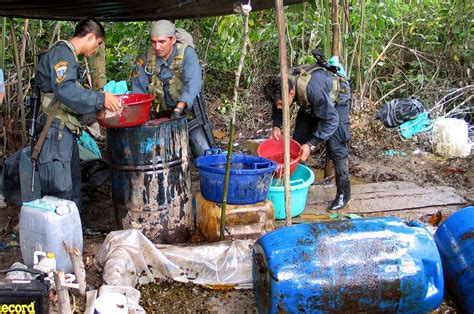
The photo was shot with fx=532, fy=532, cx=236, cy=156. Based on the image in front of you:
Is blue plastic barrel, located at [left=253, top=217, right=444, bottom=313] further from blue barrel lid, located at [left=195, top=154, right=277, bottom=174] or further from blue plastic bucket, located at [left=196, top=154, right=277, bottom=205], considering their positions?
blue barrel lid, located at [left=195, top=154, right=277, bottom=174]

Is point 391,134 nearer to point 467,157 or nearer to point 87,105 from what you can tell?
point 467,157

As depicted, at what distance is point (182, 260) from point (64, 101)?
5.04ft

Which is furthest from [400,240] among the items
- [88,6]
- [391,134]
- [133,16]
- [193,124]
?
[391,134]

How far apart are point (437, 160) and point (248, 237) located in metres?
3.74

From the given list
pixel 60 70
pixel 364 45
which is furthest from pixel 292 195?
pixel 364 45

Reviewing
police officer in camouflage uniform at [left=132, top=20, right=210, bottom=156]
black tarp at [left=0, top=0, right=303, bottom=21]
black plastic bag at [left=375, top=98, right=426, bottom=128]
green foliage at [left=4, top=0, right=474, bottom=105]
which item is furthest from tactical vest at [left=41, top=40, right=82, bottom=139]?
black plastic bag at [left=375, top=98, right=426, bottom=128]

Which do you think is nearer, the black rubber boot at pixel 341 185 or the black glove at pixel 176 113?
the black glove at pixel 176 113

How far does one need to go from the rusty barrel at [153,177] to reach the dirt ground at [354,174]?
1.66 ft

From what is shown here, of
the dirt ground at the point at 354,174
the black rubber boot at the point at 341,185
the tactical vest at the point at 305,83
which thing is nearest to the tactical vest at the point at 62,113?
the dirt ground at the point at 354,174

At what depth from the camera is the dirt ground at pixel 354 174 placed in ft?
12.8

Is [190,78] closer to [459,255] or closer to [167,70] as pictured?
[167,70]

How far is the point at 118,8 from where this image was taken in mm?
5188

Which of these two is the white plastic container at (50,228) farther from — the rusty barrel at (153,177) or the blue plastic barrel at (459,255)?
the blue plastic barrel at (459,255)

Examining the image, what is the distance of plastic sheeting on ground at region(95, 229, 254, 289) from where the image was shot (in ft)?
12.9
